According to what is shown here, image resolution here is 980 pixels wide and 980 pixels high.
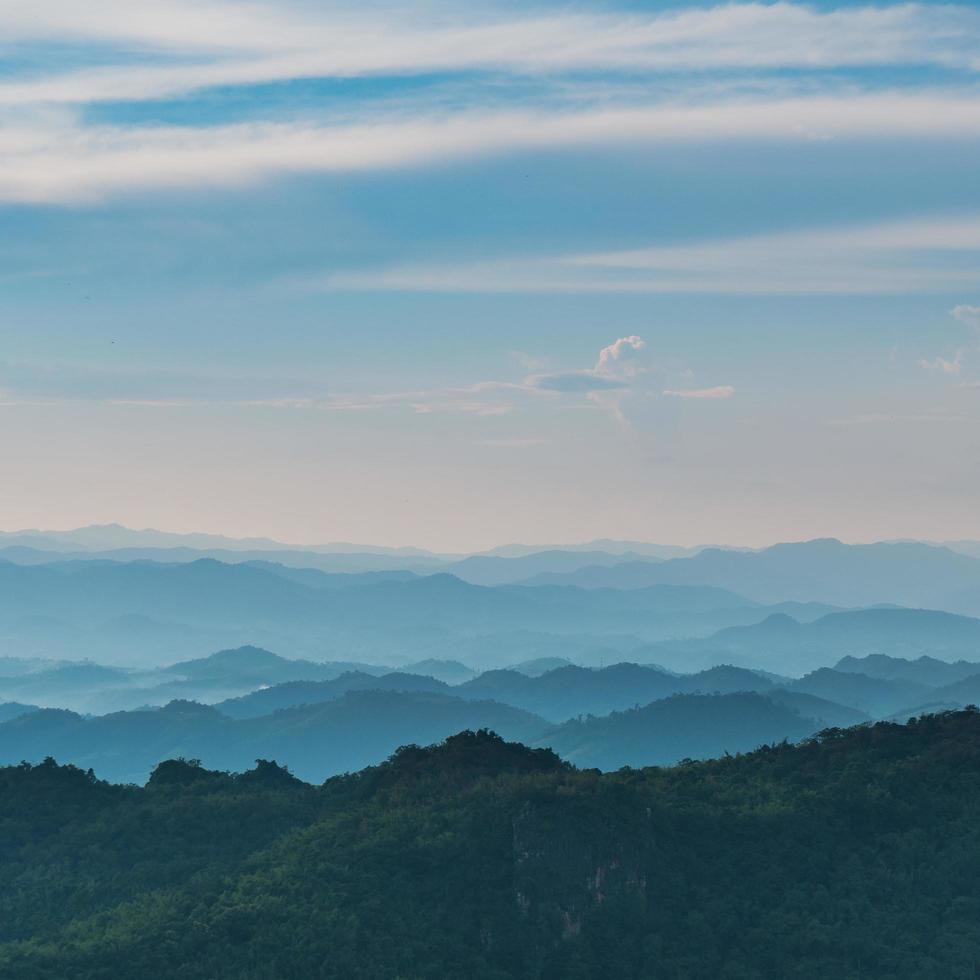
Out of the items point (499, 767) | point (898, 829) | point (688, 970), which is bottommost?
point (688, 970)

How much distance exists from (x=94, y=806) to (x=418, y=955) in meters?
50.4

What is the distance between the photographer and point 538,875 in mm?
98688

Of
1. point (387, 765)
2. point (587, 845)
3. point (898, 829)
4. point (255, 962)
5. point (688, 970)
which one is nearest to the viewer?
point (255, 962)

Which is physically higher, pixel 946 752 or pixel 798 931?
pixel 946 752

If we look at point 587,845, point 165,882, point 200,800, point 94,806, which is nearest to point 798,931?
point 587,845

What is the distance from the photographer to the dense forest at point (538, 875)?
3568 inches

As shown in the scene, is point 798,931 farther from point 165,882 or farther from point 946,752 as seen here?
point 165,882

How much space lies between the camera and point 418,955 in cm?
9062

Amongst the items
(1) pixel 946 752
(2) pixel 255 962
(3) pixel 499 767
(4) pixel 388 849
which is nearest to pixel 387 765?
(3) pixel 499 767

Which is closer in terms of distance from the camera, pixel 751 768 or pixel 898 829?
pixel 898 829

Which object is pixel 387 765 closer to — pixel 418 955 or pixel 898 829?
pixel 418 955

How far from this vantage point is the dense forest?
90.6 m

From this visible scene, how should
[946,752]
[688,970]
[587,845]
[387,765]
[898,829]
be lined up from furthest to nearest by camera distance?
1. [387,765]
2. [946,752]
3. [898,829]
4. [587,845]
5. [688,970]

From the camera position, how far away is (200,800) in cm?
12781
